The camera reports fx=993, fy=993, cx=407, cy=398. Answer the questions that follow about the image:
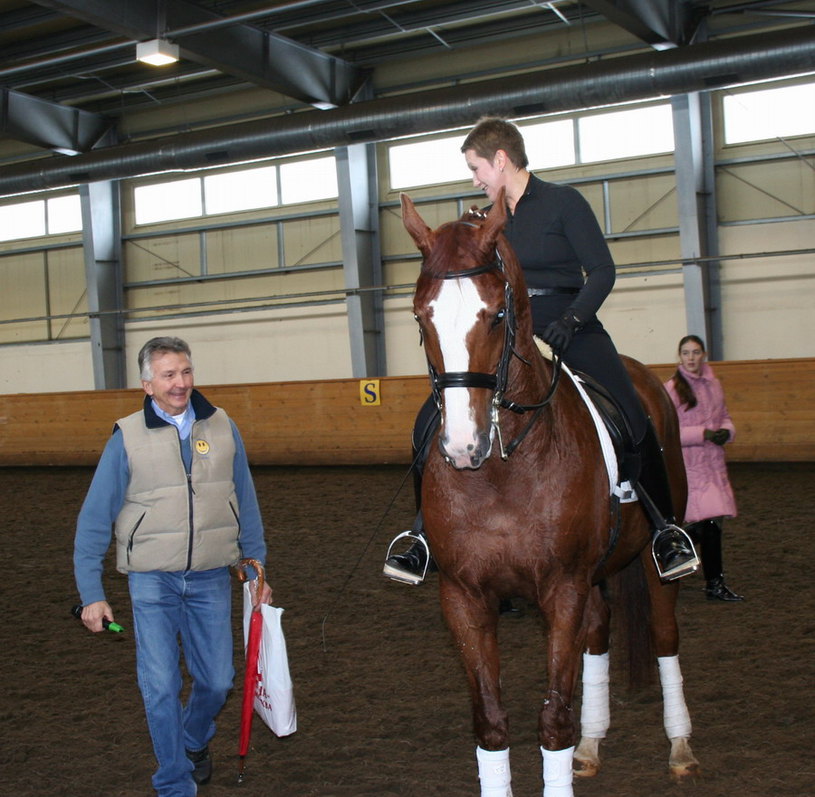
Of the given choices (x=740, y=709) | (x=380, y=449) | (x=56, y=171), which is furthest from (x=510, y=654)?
(x=56, y=171)

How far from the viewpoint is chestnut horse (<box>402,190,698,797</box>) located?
3.03m

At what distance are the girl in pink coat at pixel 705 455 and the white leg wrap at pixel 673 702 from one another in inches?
101

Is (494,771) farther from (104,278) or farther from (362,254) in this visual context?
(104,278)

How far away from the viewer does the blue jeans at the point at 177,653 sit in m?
3.72

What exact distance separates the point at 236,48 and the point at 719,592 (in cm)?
1281

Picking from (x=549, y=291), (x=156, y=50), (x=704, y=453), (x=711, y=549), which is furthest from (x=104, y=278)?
(x=549, y=291)

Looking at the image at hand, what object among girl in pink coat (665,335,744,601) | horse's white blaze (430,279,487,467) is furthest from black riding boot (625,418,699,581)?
girl in pink coat (665,335,744,601)

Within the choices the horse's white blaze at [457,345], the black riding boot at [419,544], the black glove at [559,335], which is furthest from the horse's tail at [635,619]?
the horse's white blaze at [457,345]

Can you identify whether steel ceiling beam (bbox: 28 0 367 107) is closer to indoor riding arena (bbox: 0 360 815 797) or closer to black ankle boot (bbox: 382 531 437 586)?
indoor riding arena (bbox: 0 360 815 797)

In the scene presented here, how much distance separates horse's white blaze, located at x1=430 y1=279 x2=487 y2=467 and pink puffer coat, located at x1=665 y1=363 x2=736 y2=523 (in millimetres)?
4267

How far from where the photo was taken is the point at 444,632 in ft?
20.7

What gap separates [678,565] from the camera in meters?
4.02

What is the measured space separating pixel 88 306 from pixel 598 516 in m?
20.0

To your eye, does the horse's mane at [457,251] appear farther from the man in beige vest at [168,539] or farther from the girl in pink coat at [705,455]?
the girl in pink coat at [705,455]
